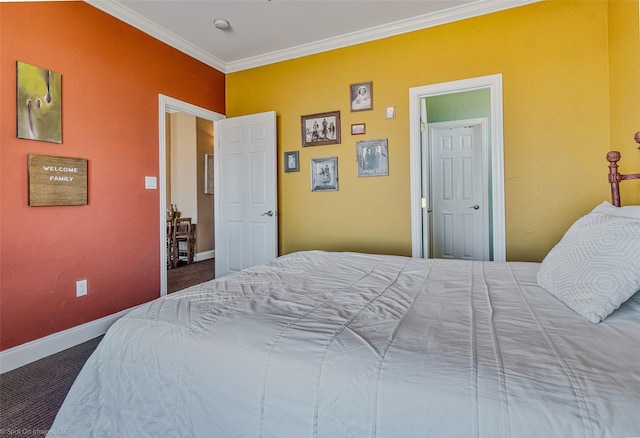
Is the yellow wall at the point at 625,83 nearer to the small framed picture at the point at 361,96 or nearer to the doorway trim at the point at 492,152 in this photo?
the doorway trim at the point at 492,152

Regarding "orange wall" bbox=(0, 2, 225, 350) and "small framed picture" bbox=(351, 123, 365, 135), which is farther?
"small framed picture" bbox=(351, 123, 365, 135)

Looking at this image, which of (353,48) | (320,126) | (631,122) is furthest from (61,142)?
(631,122)

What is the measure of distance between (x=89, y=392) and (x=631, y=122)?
316 cm

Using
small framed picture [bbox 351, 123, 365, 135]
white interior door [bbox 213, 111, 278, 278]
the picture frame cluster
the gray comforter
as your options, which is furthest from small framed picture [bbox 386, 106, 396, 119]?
the gray comforter

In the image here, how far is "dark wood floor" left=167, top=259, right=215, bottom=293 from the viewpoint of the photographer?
4.03 m

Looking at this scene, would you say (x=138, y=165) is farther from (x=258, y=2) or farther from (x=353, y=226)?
(x=353, y=226)

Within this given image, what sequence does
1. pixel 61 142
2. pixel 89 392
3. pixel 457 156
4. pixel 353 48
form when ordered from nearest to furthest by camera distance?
pixel 89 392 < pixel 61 142 < pixel 353 48 < pixel 457 156

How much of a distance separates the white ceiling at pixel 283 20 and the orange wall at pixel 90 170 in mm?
181

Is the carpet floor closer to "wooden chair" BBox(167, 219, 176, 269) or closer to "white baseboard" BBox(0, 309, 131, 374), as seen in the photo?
"white baseboard" BBox(0, 309, 131, 374)

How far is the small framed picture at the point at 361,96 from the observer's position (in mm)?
3138

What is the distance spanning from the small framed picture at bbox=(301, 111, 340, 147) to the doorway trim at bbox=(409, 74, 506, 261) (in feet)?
2.49

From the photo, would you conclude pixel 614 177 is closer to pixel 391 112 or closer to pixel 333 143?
pixel 391 112

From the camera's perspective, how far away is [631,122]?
202cm

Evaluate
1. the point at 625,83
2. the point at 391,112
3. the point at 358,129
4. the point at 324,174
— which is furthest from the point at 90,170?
the point at 625,83
